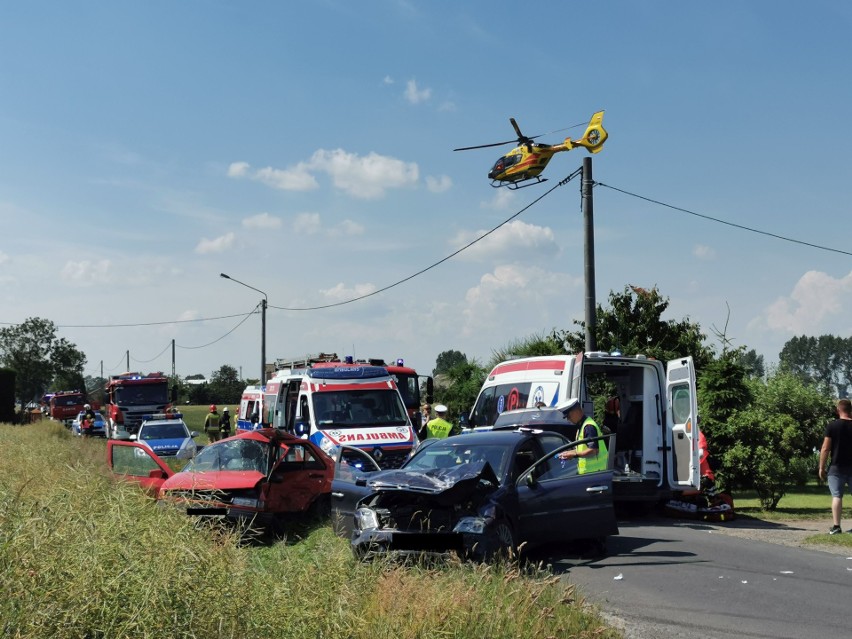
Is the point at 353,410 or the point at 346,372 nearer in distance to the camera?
the point at 353,410

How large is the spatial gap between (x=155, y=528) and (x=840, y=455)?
33.5 feet

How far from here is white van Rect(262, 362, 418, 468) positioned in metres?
17.2

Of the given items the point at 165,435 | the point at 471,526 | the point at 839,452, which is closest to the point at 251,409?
the point at 165,435

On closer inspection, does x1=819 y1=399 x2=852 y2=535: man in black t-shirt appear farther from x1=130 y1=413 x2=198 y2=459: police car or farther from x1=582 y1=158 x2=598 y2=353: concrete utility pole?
x1=130 y1=413 x2=198 y2=459: police car

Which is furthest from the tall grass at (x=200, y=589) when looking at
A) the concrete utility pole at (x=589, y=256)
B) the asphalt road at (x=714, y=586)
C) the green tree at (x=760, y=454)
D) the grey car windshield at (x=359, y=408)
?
the concrete utility pole at (x=589, y=256)

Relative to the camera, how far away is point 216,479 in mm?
12453

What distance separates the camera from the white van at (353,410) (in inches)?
679

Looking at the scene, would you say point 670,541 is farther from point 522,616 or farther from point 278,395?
point 278,395

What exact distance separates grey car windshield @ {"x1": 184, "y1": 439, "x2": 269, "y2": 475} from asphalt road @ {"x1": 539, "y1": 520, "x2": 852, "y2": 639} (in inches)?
173

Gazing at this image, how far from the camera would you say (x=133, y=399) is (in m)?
37.2

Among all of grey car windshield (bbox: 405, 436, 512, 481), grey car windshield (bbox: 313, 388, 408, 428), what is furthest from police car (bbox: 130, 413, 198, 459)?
grey car windshield (bbox: 405, 436, 512, 481)

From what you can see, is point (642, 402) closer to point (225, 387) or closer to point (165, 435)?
point (165, 435)

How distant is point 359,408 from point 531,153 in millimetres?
10601

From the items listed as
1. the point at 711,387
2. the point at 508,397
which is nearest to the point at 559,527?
the point at 508,397
